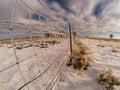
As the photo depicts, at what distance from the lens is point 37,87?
1.99 m

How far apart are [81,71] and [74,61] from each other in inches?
21.3

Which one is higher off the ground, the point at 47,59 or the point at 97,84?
the point at 47,59

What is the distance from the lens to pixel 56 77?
94.2 inches

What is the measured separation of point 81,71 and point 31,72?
119cm

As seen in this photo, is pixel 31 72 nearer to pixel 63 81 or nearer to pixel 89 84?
pixel 63 81

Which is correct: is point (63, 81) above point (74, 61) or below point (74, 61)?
below

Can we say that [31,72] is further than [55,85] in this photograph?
Yes

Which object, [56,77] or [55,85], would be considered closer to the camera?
[55,85]

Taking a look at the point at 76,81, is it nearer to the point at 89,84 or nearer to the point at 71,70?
the point at 89,84

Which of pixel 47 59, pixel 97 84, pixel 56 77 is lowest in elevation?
pixel 97 84

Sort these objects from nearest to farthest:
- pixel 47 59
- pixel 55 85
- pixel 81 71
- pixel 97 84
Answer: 1. pixel 55 85
2. pixel 97 84
3. pixel 81 71
4. pixel 47 59

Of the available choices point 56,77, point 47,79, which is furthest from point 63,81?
point 47,79

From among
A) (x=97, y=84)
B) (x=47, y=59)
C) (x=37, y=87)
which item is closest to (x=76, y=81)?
(x=97, y=84)

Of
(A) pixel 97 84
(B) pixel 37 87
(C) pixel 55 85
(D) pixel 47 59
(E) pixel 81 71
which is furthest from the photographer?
(D) pixel 47 59
